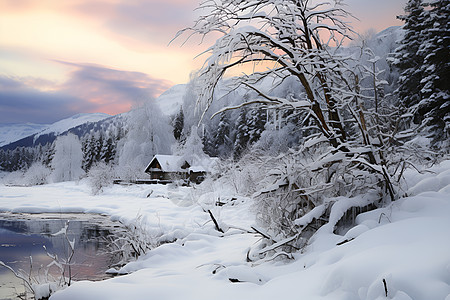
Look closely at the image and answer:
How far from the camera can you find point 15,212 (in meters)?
21.5

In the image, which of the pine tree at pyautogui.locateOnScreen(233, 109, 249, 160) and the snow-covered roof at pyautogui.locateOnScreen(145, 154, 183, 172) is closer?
the snow-covered roof at pyautogui.locateOnScreen(145, 154, 183, 172)

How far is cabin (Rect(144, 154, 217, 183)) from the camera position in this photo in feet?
123

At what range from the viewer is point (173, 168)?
127 feet

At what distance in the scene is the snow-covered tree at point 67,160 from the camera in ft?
178

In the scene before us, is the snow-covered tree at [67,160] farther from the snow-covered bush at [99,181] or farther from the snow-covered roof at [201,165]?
the snow-covered roof at [201,165]

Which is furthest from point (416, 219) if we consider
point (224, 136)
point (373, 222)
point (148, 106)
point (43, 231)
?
point (224, 136)

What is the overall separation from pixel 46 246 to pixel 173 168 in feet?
88.9

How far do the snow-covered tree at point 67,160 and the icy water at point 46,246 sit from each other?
37.1 meters

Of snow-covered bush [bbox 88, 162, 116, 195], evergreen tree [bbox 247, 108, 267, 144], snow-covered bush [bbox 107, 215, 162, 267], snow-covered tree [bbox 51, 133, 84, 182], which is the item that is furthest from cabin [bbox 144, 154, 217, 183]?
snow-covered bush [bbox 107, 215, 162, 267]

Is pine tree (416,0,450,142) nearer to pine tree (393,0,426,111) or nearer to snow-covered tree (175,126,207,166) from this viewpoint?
pine tree (393,0,426,111)

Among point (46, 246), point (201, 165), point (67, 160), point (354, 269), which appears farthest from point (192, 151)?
point (354, 269)

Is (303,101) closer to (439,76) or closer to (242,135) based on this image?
(439,76)

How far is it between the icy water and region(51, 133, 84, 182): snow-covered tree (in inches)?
1459

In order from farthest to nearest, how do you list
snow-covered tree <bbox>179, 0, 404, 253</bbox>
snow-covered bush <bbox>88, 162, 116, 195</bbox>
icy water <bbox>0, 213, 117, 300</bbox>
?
snow-covered bush <bbox>88, 162, 116, 195</bbox>, icy water <bbox>0, 213, 117, 300</bbox>, snow-covered tree <bbox>179, 0, 404, 253</bbox>
